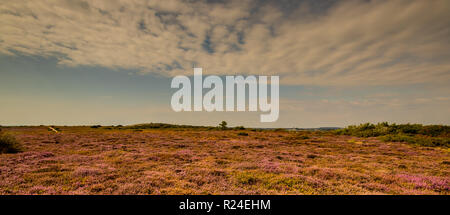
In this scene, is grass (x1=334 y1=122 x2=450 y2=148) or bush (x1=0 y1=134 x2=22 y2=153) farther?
grass (x1=334 y1=122 x2=450 y2=148)

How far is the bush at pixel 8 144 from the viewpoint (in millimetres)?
16905

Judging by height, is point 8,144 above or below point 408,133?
above

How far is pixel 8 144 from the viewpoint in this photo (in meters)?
17.3

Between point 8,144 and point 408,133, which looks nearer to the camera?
point 8,144

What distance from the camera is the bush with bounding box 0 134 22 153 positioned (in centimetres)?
1690

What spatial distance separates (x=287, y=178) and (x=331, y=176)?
113 inches

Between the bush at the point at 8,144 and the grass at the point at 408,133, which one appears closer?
the bush at the point at 8,144

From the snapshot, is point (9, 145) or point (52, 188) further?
point (9, 145)
